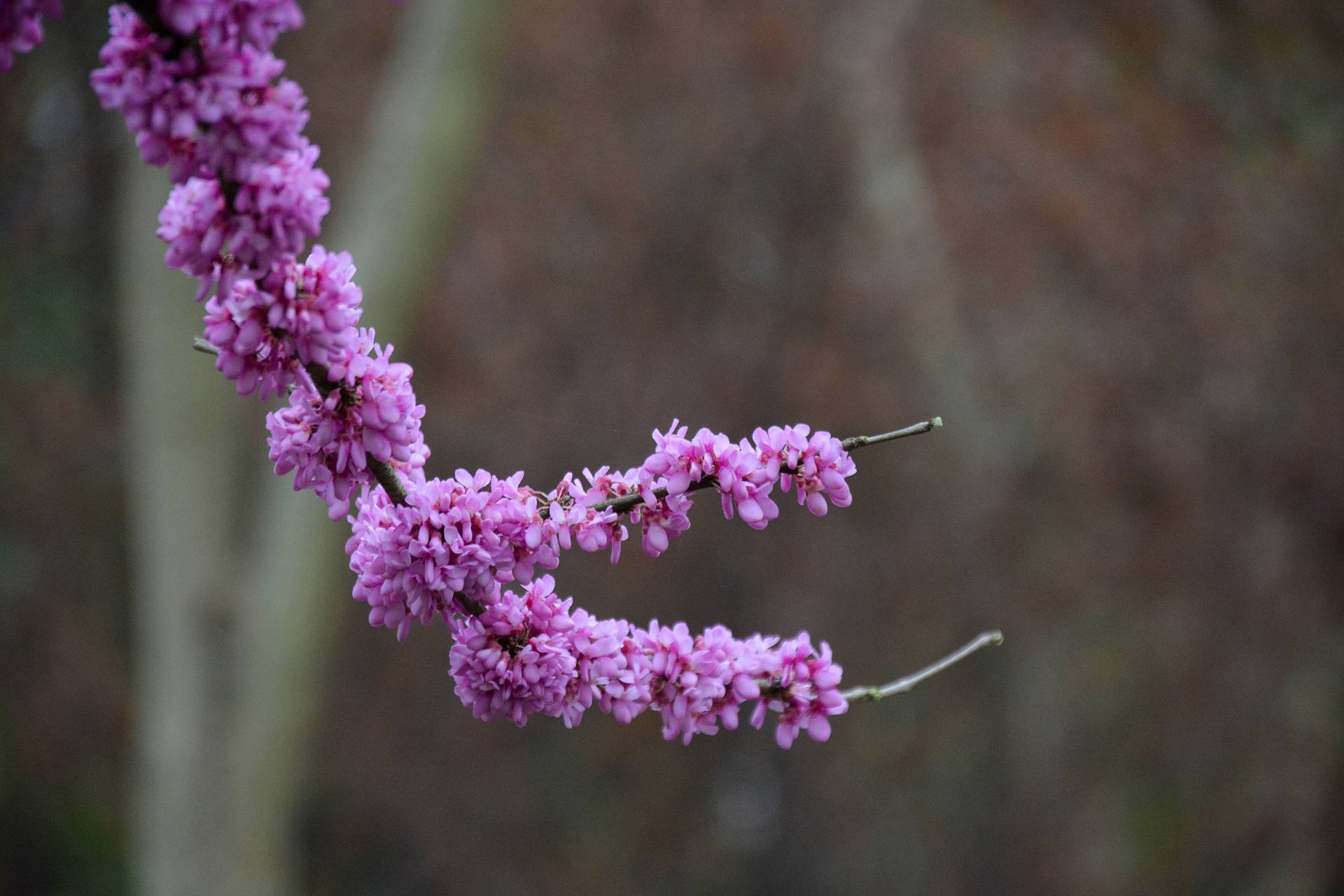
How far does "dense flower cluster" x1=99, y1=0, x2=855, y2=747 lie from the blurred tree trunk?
3595mm

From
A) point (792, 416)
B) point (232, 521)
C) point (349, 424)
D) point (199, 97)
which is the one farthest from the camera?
point (792, 416)

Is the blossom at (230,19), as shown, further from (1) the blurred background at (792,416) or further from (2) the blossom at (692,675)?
(1) the blurred background at (792,416)

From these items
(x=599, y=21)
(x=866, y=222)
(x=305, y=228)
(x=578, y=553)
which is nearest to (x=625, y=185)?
(x=599, y=21)

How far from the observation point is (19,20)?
76cm

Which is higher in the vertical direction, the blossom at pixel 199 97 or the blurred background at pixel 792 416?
the blurred background at pixel 792 416

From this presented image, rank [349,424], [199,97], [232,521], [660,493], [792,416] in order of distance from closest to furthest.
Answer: [199,97]
[349,424]
[660,493]
[232,521]
[792,416]

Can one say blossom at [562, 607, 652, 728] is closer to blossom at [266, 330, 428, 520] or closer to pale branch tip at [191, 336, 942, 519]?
pale branch tip at [191, 336, 942, 519]

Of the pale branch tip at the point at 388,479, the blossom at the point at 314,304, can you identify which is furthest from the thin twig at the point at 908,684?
the blossom at the point at 314,304

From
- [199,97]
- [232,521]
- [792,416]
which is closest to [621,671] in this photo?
[199,97]

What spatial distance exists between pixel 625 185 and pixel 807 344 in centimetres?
130

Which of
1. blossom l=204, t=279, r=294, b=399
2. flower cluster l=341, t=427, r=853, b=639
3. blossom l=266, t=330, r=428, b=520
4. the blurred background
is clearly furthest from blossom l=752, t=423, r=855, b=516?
the blurred background

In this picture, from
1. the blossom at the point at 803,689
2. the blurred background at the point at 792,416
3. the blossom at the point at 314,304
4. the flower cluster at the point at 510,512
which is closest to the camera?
the blossom at the point at 314,304

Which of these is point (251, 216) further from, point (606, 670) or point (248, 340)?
point (606, 670)

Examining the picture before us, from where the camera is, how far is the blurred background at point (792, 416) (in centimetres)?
456
